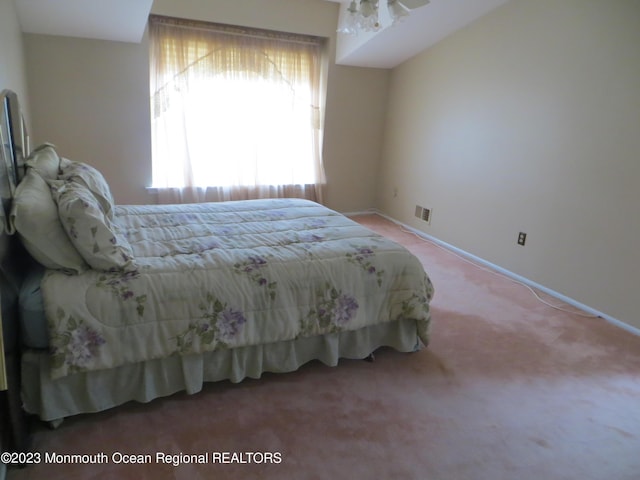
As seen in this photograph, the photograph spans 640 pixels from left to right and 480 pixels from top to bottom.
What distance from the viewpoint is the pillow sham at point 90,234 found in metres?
1.52

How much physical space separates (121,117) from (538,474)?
421cm

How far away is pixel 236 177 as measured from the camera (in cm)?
451

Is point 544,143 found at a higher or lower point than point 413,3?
lower

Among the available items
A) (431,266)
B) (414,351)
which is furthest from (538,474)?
(431,266)

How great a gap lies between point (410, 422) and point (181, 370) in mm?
992

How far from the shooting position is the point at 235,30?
4.15m

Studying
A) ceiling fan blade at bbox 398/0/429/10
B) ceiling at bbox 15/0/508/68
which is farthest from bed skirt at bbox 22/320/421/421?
ceiling at bbox 15/0/508/68

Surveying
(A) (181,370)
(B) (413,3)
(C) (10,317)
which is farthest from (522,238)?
(C) (10,317)

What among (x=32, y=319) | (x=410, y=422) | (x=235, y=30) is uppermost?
(x=235, y=30)

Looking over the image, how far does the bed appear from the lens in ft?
4.83

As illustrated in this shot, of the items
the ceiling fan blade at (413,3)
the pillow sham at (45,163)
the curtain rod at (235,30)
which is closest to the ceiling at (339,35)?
the curtain rod at (235,30)

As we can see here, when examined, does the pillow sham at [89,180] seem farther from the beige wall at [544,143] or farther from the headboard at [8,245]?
the beige wall at [544,143]

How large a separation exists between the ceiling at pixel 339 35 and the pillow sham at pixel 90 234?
2.11 meters

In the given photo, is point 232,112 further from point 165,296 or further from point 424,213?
point 165,296
